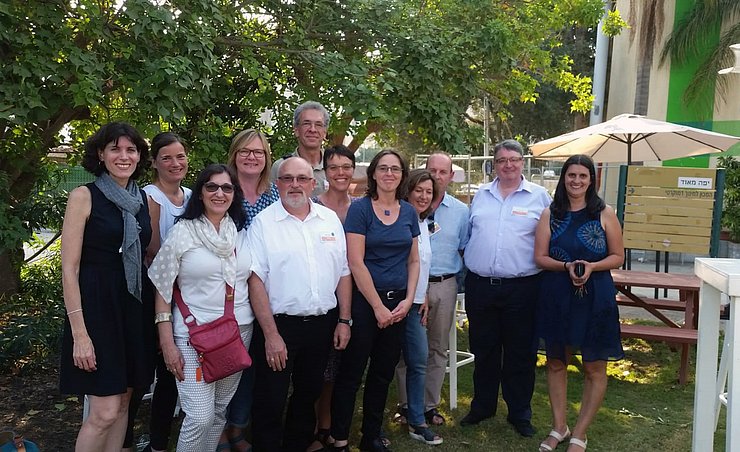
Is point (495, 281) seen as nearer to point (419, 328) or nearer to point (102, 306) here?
point (419, 328)

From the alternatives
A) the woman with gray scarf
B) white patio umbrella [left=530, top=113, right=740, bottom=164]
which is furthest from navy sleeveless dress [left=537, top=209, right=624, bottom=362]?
white patio umbrella [left=530, top=113, right=740, bottom=164]

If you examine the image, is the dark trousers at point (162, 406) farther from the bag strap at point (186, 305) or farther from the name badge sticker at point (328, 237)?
the name badge sticker at point (328, 237)

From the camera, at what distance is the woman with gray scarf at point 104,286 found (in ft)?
9.32

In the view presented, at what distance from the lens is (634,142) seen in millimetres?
8258

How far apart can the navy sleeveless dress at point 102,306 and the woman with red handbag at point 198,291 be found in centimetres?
17

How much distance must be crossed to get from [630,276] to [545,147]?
7.32 ft

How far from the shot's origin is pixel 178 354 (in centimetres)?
306

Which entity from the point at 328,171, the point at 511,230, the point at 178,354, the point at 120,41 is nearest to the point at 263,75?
the point at 120,41

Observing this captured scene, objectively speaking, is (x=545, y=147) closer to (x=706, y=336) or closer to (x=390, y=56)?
(x=390, y=56)

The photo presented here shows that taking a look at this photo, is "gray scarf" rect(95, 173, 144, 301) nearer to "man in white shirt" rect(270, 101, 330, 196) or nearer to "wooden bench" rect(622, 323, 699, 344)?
"man in white shirt" rect(270, 101, 330, 196)

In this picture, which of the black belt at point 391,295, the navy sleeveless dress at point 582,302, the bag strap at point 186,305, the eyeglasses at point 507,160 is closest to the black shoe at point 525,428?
the navy sleeveless dress at point 582,302

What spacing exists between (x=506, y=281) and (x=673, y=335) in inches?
82.1

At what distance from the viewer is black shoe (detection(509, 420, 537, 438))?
14.1 feet

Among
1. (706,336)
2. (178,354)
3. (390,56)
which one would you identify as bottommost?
(178,354)
